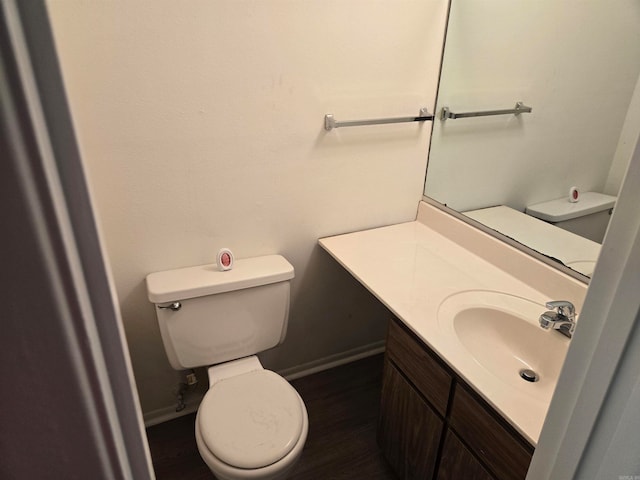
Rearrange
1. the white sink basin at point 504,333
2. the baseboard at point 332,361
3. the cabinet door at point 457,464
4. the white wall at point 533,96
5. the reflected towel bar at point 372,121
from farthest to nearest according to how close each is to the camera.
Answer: the baseboard at point 332,361 < the reflected towel bar at point 372,121 < the white wall at point 533,96 < the white sink basin at point 504,333 < the cabinet door at point 457,464

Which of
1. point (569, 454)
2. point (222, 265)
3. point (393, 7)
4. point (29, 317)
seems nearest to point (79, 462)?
point (29, 317)

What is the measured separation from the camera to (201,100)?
4.31 ft

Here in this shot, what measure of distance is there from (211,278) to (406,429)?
2.85 feet

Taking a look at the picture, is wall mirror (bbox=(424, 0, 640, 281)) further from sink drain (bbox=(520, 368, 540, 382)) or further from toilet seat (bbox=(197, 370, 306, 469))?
toilet seat (bbox=(197, 370, 306, 469))

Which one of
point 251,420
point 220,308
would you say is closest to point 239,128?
point 220,308

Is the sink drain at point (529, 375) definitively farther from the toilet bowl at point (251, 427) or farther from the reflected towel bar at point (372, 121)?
the reflected towel bar at point (372, 121)

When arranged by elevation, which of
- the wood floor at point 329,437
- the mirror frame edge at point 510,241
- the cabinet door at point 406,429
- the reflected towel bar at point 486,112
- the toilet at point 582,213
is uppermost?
the reflected towel bar at point 486,112

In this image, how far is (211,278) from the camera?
4.74 feet

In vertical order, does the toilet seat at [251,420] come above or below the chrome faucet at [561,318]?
below

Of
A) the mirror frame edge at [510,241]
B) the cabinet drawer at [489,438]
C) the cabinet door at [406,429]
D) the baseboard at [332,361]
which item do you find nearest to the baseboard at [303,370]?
the baseboard at [332,361]

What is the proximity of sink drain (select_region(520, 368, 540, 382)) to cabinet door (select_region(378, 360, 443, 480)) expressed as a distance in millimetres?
281

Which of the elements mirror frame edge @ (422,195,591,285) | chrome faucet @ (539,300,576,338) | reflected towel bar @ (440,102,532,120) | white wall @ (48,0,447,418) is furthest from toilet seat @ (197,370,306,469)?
reflected towel bar @ (440,102,532,120)

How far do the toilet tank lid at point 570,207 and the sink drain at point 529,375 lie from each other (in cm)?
57

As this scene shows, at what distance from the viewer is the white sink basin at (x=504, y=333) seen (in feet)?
3.75
